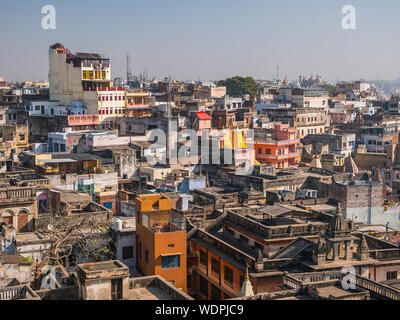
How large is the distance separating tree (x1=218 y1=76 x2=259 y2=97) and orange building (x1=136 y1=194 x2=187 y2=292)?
102 metres

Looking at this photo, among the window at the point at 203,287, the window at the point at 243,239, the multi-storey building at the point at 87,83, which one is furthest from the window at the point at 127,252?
the multi-storey building at the point at 87,83

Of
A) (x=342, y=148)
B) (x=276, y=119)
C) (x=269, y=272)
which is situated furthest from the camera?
(x=276, y=119)

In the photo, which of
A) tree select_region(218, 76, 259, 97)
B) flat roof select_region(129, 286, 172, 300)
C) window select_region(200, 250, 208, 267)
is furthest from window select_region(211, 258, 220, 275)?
tree select_region(218, 76, 259, 97)

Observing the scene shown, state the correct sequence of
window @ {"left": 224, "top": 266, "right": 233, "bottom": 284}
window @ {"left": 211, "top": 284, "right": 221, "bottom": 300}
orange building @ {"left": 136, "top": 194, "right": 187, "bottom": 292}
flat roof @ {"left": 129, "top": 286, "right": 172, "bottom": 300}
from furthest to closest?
window @ {"left": 211, "top": 284, "right": 221, "bottom": 300}
orange building @ {"left": 136, "top": 194, "right": 187, "bottom": 292}
window @ {"left": 224, "top": 266, "right": 233, "bottom": 284}
flat roof @ {"left": 129, "top": 286, "right": 172, "bottom": 300}

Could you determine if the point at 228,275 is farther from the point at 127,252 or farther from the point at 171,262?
the point at 127,252

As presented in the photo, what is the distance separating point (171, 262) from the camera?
26297 millimetres

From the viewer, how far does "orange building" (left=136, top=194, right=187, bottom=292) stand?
26.0 m

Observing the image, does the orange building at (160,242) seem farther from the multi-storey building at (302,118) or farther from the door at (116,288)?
the multi-storey building at (302,118)

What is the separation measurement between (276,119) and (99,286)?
2437 inches

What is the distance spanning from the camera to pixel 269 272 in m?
23.3

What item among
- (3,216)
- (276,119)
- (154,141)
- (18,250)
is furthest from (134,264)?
(276,119)

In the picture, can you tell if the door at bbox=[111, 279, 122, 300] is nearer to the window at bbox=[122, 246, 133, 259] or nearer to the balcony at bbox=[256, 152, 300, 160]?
the window at bbox=[122, 246, 133, 259]

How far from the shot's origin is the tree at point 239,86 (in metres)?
128
